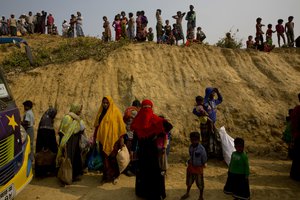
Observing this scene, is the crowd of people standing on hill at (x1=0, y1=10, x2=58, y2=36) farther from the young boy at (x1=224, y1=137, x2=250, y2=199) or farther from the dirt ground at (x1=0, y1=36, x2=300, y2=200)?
the young boy at (x1=224, y1=137, x2=250, y2=199)

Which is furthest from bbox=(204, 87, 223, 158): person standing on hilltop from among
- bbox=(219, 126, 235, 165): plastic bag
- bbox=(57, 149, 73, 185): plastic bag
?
bbox=(57, 149, 73, 185): plastic bag

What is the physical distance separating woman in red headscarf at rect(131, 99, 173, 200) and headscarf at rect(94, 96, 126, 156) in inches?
30.4

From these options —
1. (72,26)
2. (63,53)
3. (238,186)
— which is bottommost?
(238,186)

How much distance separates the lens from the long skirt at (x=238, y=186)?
16.3 feet

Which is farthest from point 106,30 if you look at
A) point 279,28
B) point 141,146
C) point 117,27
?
point 141,146

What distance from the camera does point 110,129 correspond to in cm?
608

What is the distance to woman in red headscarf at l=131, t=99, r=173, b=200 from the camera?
17.2 ft

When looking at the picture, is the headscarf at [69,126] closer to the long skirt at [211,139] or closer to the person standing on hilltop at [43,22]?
the long skirt at [211,139]

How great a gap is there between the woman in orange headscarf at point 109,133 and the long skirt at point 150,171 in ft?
2.79

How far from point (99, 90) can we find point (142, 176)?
546 cm

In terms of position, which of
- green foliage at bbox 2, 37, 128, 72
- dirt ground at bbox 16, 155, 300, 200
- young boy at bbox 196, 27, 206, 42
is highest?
young boy at bbox 196, 27, 206, 42

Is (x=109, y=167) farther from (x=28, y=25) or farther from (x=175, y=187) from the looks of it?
(x=28, y=25)

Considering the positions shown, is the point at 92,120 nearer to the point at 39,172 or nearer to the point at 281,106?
the point at 39,172

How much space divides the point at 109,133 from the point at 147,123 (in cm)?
118
